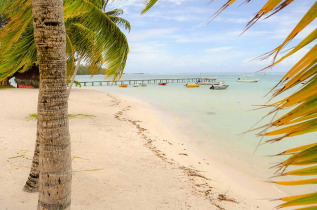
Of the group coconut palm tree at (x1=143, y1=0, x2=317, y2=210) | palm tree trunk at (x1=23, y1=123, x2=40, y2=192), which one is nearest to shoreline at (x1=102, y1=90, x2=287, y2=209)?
palm tree trunk at (x1=23, y1=123, x2=40, y2=192)

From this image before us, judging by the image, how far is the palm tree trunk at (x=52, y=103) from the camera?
8.08ft

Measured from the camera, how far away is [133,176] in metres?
6.20

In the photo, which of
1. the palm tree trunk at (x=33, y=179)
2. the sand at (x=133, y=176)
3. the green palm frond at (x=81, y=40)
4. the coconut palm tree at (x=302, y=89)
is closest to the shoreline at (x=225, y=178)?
the sand at (x=133, y=176)

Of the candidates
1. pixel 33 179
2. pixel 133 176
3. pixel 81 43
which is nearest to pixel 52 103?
pixel 33 179

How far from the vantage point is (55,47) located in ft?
8.18

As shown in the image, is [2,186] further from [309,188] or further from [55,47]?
[309,188]

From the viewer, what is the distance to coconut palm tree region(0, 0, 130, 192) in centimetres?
433

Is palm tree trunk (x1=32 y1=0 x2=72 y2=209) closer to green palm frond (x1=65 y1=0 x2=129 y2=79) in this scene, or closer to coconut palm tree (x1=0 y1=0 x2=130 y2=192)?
coconut palm tree (x1=0 y1=0 x2=130 y2=192)

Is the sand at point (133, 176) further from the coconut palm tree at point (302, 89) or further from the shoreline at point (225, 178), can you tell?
the coconut palm tree at point (302, 89)

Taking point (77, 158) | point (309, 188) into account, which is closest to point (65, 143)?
→ point (77, 158)

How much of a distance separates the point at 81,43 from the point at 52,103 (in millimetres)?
5246

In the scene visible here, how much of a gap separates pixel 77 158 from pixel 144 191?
8.35ft

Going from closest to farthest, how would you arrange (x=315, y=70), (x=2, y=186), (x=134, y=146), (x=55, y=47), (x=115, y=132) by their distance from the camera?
1. (x=315, y=70)
2. (x=55, y=47)
3. (x=2, y=186)
4. (x=134, y=146)
5. (x=115, y=132)

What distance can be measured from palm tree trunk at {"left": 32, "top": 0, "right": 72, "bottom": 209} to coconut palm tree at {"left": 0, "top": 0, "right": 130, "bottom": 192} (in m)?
0.84
